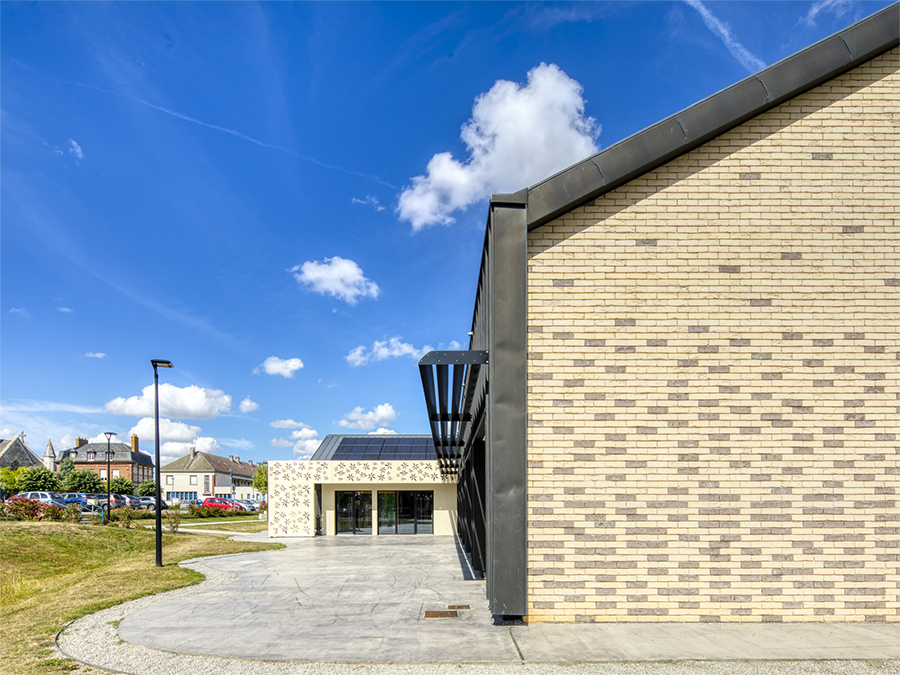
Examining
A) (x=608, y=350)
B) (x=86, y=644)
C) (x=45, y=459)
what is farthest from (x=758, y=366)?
(x=45, y=459)

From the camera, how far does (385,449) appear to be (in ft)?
97.6

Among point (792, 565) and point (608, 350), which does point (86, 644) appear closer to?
point (608, 350)

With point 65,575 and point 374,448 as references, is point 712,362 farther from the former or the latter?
point 374,448

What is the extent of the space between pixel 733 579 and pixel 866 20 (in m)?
8.92

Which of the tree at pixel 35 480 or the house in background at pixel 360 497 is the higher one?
the house in background at pixel 360 497

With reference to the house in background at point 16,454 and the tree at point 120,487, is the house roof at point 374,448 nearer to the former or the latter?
the tree at point 120,487

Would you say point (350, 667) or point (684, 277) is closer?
point (350, 667)

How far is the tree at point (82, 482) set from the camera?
57219 millimetres

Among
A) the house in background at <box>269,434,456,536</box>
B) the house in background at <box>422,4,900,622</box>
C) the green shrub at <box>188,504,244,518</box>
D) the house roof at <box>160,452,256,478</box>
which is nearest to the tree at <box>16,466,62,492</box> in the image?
the green shrub at <box>188,504,244,518</box>

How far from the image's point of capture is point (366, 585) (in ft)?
39.9

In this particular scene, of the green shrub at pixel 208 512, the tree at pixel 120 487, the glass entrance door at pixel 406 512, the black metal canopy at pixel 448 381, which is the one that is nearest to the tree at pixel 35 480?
the tree at pixel 120 487

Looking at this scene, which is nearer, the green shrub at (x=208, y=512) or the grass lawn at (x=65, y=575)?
the grass lawn at (x=65, y=575)

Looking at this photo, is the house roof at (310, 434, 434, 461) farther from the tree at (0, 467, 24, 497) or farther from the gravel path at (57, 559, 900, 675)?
the tree at (0, 467, 24, 497)

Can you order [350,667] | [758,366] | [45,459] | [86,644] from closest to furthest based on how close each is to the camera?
[350,667], [86,644], [758,366], [45,459]
